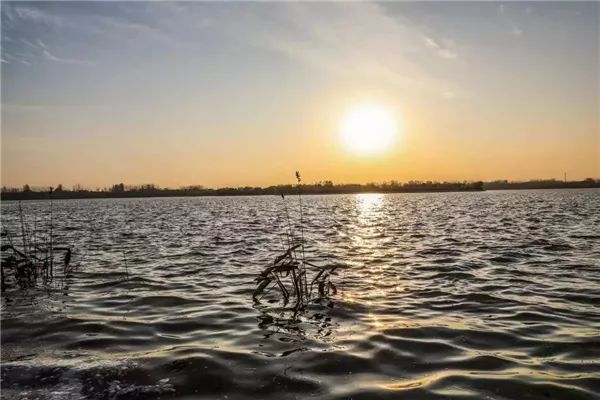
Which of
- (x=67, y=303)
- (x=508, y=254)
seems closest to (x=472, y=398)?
(x=67, y=303)

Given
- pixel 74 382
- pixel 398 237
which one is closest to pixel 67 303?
pixel 74 382

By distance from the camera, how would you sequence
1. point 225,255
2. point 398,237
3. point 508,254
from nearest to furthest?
point 508,254
point 225,255
point 398,237

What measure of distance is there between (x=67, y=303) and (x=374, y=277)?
31.1ft

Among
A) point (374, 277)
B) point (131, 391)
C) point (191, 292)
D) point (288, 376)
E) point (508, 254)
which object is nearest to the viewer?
point (131, 391)

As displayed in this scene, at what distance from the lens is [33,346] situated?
8594 millimetres

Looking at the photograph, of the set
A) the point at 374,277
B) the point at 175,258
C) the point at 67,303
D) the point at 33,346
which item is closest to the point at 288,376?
the point at 33,346

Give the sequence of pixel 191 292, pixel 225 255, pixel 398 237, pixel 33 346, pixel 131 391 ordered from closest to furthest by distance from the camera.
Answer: pixel 131 391
pixel 33 346
pixel 191 292
pixel 225 255
pixel 398 237

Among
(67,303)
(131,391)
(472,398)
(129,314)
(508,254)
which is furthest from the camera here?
(508,254)

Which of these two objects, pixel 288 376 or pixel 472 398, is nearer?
pixel 472 398

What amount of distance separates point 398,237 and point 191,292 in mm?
18240

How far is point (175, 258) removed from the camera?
20531 millimetres

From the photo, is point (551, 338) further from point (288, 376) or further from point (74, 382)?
point (74, 382)

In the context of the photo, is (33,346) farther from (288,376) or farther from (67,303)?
(288,376)

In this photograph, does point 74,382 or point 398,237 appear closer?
point 74,382
